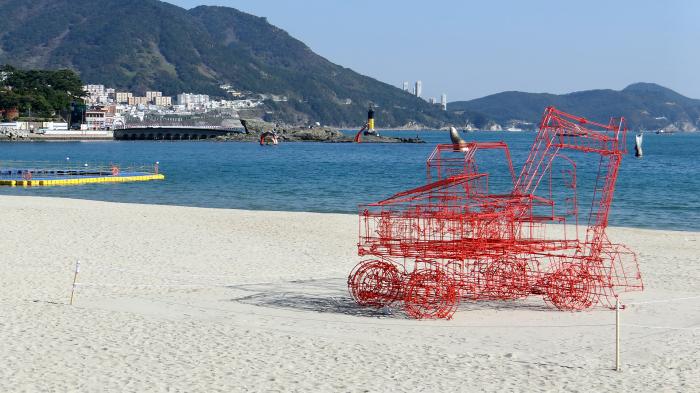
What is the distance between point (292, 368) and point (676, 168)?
85318mm

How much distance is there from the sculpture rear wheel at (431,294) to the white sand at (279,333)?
30 centimetres

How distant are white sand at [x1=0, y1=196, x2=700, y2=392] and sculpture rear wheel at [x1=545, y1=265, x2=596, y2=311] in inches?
11.1

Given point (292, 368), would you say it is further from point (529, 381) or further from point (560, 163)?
point (560, 163)

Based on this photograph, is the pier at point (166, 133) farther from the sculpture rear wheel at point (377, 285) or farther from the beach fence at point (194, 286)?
the sculpture rear wheel at point (377, 285)

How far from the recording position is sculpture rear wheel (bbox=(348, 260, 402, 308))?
1526 cm

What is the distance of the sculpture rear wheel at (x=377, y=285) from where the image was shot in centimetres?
1526

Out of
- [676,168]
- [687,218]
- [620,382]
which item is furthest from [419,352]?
[676,168]

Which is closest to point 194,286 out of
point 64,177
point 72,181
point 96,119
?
point 72,181

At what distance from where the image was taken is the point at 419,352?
1261 centimetres

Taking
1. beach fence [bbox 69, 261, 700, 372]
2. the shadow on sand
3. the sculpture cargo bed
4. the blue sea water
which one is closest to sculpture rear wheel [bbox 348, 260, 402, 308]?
the sculpture cargo bed

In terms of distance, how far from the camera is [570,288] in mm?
15727

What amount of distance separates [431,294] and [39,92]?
173 meters

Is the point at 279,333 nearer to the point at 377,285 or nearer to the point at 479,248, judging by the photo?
the point at 377,285

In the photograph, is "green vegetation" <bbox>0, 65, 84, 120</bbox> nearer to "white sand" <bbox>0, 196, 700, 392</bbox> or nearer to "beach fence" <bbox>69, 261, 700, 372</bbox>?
"white sand" <bbox>0, 196, 700, 392</bbox>
